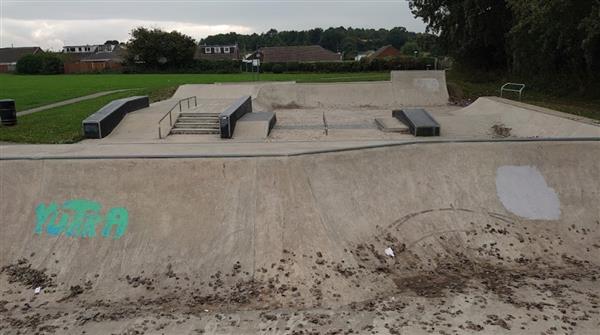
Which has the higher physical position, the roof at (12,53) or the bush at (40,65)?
the roof at (12,53)

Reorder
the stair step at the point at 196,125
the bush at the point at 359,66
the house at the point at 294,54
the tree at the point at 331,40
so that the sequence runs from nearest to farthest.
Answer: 1. the stair step at the point at 196,125
2. the bush at the point at 359,66
3. the house at the point at 294,54
4. the tree at the point at 331,40

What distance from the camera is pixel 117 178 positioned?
8.71 m

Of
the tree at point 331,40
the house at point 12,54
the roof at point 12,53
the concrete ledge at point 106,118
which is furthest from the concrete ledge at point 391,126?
the tree at point 331,40

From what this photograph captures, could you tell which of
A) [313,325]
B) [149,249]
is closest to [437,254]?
[313,325]

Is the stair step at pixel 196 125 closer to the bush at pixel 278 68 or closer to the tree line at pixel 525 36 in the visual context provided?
the tree line at pixel 525 36

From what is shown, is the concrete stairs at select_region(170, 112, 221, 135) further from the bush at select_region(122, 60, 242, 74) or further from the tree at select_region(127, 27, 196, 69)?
the tree at select_region(127, 27, 196, 69)

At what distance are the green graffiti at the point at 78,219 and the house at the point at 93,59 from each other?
5474cm

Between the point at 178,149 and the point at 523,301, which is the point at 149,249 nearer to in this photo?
the point at 178,149

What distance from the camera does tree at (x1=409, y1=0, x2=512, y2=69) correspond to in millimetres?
25938

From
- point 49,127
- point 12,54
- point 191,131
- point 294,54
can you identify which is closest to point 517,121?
point 191,131

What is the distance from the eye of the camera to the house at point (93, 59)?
6095 centimetres

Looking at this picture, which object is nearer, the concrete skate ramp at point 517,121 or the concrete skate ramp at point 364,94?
the concrete skate ramp at point 517,121

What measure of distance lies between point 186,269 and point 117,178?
246 centimetres

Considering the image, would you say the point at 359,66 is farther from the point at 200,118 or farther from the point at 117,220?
the point at 117,220
